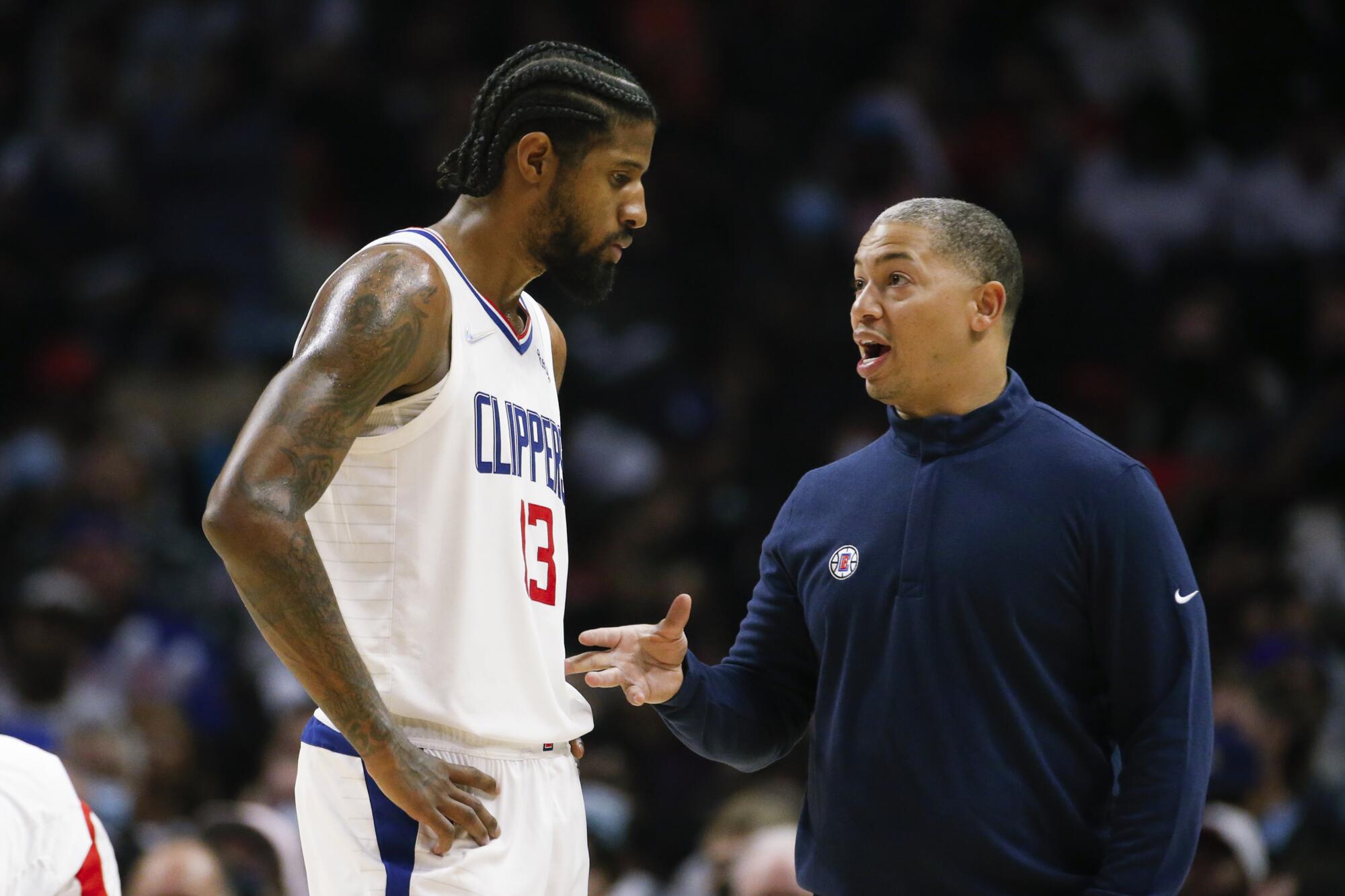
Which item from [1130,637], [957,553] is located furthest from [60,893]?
[1130,637]

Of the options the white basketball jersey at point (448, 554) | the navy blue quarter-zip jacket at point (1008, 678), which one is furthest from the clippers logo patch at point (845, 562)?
the white basketball jersey at point (448, 554)

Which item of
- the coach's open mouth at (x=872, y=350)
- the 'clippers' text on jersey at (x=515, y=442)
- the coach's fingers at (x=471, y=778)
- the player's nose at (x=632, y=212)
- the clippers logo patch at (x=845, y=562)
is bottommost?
the coach's fingers at (x=471, y=778)

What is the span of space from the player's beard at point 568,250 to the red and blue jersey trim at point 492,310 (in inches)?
5.6

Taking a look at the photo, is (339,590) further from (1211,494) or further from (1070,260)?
(1070,260)

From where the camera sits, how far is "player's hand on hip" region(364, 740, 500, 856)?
10.5ft

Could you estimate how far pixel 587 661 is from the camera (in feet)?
12.7

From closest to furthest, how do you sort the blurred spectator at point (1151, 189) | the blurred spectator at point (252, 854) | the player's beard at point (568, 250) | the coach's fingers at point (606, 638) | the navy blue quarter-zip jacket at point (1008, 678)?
the navy blue quarter-zip jacket at point (1008, 678) < the player's beard at point (568, 250) < the coach's fingers at point (606, 638) < the blurred spectator at point (252, 854) < the blurred spectator at point (1151, 189)

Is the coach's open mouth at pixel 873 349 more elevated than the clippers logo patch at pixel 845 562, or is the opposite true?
the coach's open mouth at pixel 873 349

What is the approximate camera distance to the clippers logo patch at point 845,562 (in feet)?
12.3

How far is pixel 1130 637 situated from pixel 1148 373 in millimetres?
5851

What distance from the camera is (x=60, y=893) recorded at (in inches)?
145

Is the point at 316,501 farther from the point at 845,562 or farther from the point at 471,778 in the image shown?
the point at 845,562

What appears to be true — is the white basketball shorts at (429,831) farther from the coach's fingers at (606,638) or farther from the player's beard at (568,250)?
the player's beard at (568,250)

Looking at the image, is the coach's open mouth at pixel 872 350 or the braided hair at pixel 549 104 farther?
the coach's open mouth at pixel 872 350
